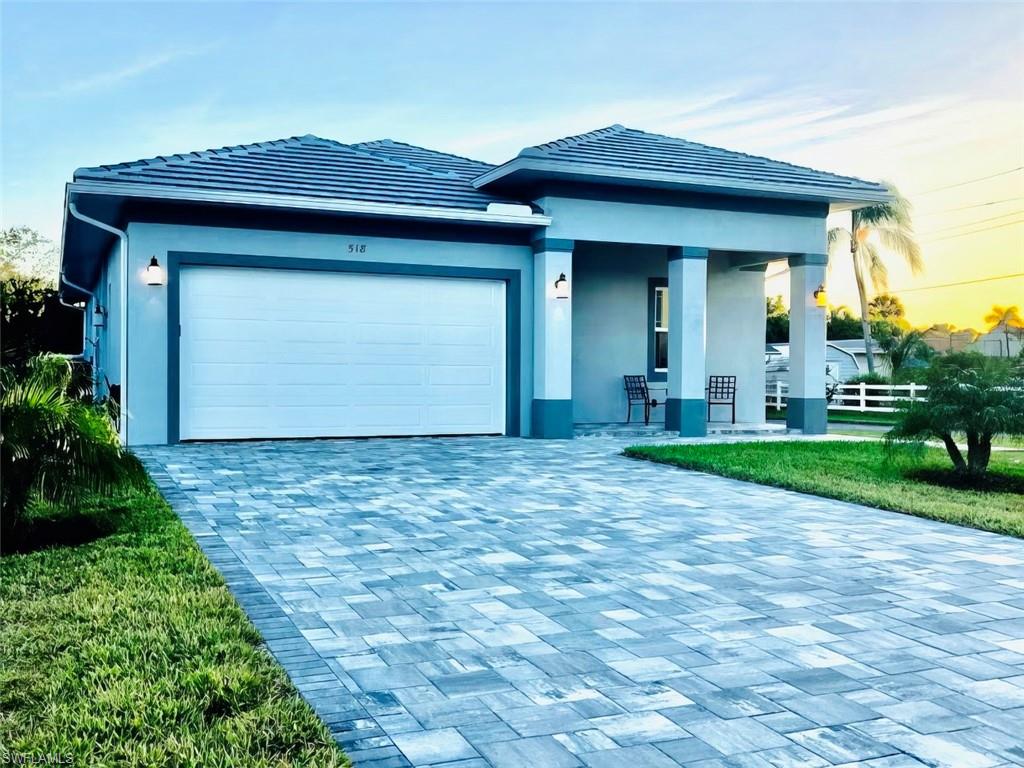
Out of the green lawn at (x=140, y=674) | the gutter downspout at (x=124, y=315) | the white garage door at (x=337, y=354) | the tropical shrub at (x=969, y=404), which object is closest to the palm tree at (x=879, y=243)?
the white garage door at (x=337, y=354)

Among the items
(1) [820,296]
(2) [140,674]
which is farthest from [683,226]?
(2) [140,674]

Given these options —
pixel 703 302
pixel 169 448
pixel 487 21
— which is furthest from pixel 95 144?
pixel 703 302

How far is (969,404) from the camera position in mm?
8664

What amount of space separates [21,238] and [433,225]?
31.9 meters

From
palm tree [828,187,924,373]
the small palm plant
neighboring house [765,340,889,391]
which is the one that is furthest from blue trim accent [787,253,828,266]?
palm tree [828,187,924,373]

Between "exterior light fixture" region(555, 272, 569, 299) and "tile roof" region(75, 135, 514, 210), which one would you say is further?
"exterior light fixture" region(555, 272, 569, 299)

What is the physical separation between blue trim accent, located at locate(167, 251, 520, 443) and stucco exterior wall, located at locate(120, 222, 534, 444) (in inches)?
2.4

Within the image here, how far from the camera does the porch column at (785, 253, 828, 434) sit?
15.1 m

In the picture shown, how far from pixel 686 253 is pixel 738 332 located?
2.93m

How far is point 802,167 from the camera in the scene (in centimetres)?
1564

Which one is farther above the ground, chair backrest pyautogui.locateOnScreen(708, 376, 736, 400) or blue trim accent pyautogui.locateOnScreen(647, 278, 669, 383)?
blue trim accent pyautogui.locateOnScreen(647, 278, 669, 383)

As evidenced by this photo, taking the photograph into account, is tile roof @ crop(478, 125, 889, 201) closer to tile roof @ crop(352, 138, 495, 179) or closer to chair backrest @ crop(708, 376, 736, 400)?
tile roof @ crop(352, 138, 495, 179)

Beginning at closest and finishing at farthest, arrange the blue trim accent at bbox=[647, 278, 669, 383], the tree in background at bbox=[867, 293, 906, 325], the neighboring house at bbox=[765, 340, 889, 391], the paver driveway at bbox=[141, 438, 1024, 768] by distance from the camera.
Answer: the paver driveway at bbox=[141, 438, 1024, 768] < the blue trim accent at bbox=[647, 278, 669, 383] < the neighboring house at bbox=[765, 340, 889, 391] < the tree in background at bbox=[867, 293, 906, 325]

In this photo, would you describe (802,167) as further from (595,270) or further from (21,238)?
(21,238)
